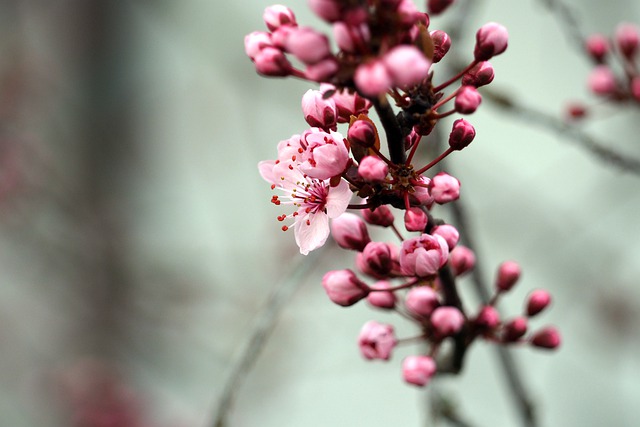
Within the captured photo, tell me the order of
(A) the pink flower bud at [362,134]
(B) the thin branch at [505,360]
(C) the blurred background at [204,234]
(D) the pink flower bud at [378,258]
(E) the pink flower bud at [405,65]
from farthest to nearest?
1. (C) the blurred background at [204,234]
2. (B) the thin branch at [505,360]
3. (D) the pink flower bud at [378,258]
4. (A) the pink flower bud at [362,134]
5. (E) the pink flower bud at [405,65]

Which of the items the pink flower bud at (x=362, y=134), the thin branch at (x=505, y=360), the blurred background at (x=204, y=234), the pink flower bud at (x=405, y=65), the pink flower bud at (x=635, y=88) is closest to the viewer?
the pink flower bud at (x=405, y=65)

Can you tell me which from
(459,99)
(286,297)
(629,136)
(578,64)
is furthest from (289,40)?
(578,64)

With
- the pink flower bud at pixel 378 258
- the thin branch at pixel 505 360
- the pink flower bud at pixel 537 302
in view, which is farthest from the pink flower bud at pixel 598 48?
the pink flower bud at pixel 378 258

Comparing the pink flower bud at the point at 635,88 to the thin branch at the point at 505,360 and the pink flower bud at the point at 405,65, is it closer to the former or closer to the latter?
the thin branch at the point at 505,360

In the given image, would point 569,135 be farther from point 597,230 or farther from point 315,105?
point 597,230

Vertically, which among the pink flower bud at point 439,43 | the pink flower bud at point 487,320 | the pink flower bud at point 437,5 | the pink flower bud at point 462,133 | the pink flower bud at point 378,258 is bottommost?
the pink flower bud at point 487,320

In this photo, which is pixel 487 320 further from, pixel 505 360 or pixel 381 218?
pixel 505 360
